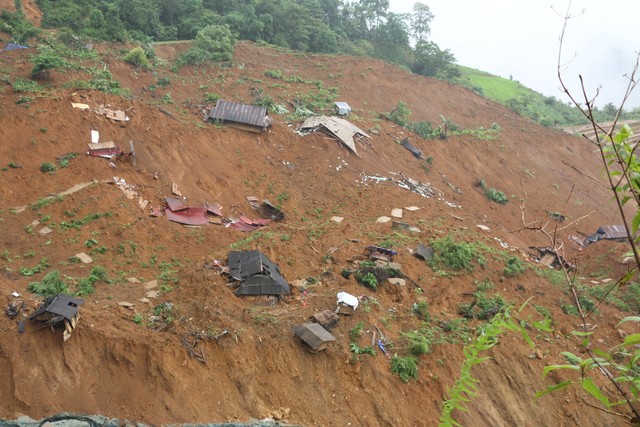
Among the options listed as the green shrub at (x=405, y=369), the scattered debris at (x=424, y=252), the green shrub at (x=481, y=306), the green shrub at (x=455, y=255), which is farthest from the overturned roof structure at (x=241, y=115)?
the green shrub at (x=405, y=369)

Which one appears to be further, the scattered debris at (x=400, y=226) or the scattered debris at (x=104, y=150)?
the scattered debris at (x=400, y=226)

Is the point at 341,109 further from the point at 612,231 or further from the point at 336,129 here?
the point at 612,231

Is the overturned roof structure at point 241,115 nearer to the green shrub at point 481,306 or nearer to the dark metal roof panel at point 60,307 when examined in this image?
the green shrub at point 481,306

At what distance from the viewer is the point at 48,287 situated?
906cm

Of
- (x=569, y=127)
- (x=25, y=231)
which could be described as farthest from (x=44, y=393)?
(x=569, y=127)

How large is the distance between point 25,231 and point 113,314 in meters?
4.10

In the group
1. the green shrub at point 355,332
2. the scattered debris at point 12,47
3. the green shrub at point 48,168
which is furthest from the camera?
the scattered debris at point 12,47

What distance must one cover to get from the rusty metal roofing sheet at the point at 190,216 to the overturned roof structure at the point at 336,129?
21.7 feet

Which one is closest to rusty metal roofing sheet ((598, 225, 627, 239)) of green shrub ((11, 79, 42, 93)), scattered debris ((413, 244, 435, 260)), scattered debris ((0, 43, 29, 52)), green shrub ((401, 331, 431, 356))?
scattered debris ((413, 244, 435, 260))

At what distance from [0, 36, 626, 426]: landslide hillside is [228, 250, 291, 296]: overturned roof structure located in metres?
0.29

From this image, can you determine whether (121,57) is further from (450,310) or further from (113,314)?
(450,310)

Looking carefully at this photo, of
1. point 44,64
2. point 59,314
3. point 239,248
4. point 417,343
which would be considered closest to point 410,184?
point 239,248

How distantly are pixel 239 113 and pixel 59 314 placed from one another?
434 inches

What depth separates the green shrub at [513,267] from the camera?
11.8 metres
